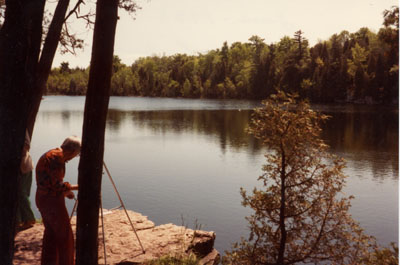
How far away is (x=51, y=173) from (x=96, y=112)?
928mm

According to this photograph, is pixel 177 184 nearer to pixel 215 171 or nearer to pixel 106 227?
pixel 215 171

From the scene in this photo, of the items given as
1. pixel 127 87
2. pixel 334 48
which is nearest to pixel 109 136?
pixel 334 48

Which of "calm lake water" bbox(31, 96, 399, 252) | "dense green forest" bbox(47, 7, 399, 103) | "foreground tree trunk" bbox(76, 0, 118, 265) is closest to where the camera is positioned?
"foreground tree trunk" bbox(76, 0, 118, 265)

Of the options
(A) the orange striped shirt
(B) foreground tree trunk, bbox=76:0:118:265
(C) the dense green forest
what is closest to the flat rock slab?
(A) the orange striped shirt

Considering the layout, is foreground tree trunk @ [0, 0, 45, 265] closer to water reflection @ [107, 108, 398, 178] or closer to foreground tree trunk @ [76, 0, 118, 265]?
foreground tree trunk @ [76, 0, 118, 265]

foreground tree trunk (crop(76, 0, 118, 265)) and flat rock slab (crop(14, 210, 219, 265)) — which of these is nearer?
foreground tree trunk (crop(76, 0, 118, 265))

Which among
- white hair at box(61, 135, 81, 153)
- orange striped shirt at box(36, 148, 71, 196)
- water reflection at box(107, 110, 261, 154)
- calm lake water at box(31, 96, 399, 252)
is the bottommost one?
calm lake water at box(31, 96, 399, 252)

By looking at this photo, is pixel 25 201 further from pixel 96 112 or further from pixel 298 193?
pixel 298 193

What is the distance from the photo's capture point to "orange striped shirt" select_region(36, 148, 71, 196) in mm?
4605

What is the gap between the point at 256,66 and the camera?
123 m

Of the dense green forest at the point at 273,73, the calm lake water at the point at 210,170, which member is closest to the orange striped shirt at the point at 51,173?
the calm lake water at the point at 210,170

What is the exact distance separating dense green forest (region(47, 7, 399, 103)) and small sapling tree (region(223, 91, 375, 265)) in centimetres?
5100

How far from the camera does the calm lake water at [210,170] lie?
1672cm

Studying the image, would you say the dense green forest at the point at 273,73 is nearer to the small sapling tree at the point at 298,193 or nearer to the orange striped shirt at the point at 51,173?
the small sapling tree at the point at 298,193
